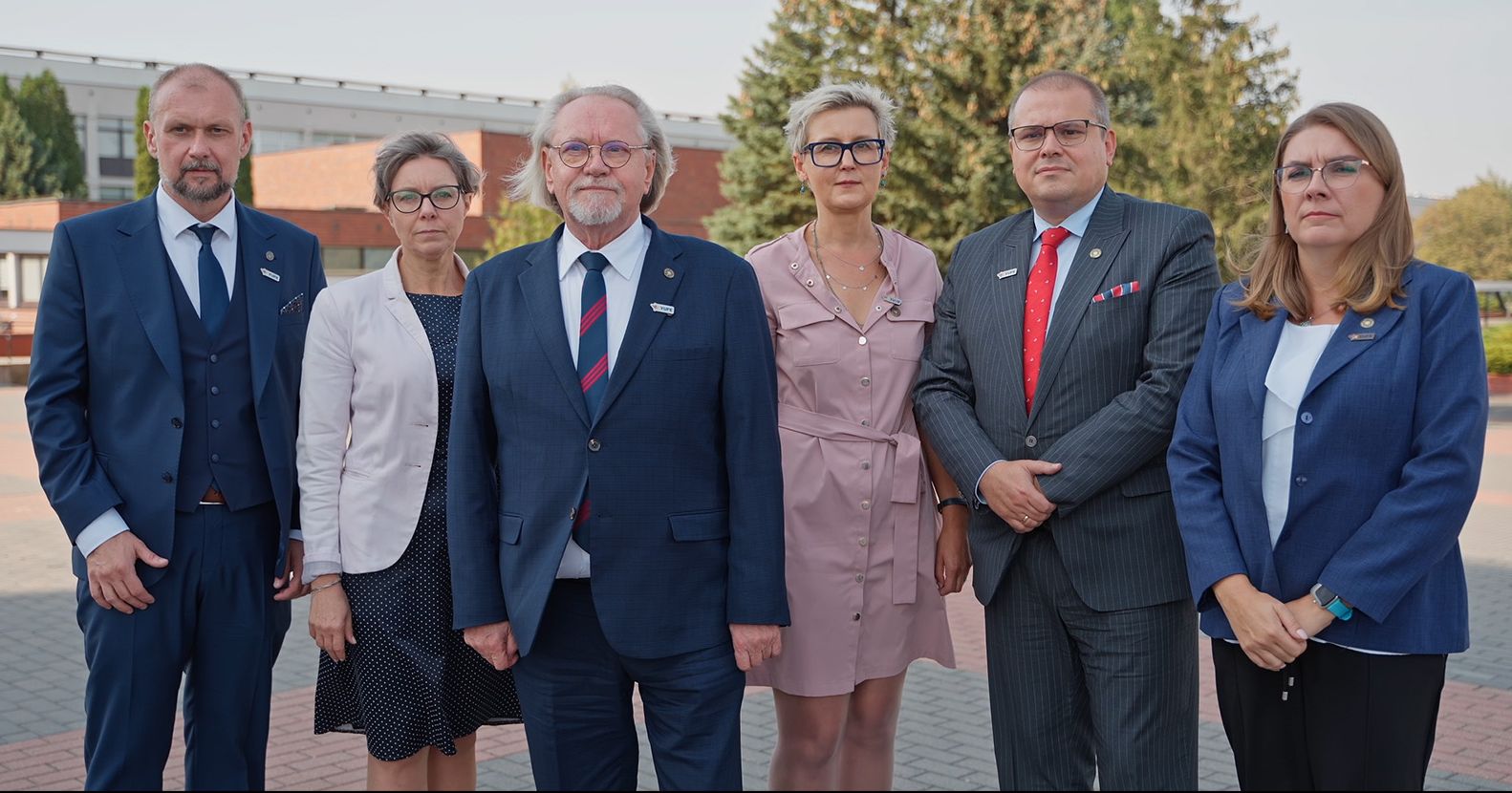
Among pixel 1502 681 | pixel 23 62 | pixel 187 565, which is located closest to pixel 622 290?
pixel 187 565

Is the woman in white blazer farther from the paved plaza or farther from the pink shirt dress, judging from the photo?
the pink shirt dress

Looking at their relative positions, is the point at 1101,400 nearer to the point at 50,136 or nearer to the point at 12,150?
the point at 12,150

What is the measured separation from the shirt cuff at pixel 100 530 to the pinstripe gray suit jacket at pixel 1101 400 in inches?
91.5

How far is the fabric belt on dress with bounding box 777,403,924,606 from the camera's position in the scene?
4066 mm

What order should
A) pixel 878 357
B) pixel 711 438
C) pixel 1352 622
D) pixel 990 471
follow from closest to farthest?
pixel 1352 622, pixel 711 438, pixel 990 471, pixel 878 357

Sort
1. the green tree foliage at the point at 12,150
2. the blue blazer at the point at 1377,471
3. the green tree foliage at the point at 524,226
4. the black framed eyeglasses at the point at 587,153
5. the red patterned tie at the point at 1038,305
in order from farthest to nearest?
the green tree foliage at the point at 12,150
the green tree foliage at the point at 524,226
the red patterned tie at the point at 1038,305
the black framed eyeglasses at the point at 587,153
the blue blazer at the point at 1377,471

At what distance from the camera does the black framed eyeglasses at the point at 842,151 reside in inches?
163

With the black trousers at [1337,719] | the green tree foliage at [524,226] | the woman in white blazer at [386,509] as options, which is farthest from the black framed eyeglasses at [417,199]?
the green tree foliage at [524,226]

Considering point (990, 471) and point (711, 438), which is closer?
point (711, 438)

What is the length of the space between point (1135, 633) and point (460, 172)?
96.9 inches

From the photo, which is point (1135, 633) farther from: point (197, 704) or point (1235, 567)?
point (197, 704)

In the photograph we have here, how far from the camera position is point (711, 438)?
11.5 ft

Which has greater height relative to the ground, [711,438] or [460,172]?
[460,172]

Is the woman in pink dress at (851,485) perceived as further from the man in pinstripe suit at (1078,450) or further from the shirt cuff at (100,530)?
the shirt cuff at (100,530)
